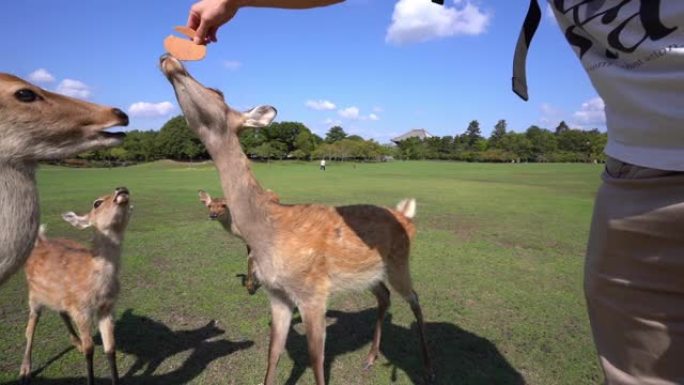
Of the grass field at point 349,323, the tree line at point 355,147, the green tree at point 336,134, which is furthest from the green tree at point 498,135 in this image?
the grass field at point 349,323

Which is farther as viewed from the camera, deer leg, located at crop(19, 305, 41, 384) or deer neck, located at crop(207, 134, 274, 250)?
deer leg, located at crop(19, 305, 41, 384)

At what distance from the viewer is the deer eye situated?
238 cm

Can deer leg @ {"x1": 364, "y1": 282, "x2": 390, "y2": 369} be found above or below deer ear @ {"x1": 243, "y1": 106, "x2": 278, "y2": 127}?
below

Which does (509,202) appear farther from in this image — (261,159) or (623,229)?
(261,159)

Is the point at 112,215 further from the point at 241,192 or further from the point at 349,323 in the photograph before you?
the point at 349,323

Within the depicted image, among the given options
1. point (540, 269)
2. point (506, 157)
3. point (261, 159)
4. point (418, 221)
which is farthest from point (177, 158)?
point (540, 269)

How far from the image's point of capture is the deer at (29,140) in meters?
2.24

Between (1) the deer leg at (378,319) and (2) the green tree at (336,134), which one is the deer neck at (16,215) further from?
(2) the green tree at (336,134)

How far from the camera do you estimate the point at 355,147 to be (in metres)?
78.2

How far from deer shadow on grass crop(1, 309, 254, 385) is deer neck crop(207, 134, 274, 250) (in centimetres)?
160

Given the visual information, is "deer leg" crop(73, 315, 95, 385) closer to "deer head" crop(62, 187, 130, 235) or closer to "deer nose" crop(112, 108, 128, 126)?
"deer head" crop(62, 187, 130, 235)

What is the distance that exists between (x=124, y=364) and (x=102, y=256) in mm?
1081

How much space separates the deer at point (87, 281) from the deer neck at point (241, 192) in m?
1.60

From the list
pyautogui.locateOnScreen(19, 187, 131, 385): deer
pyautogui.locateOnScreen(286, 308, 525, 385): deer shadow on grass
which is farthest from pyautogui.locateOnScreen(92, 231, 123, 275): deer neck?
pyautogui.locateOnScreen(286, 308, 525, 385): deer shadow on grass
